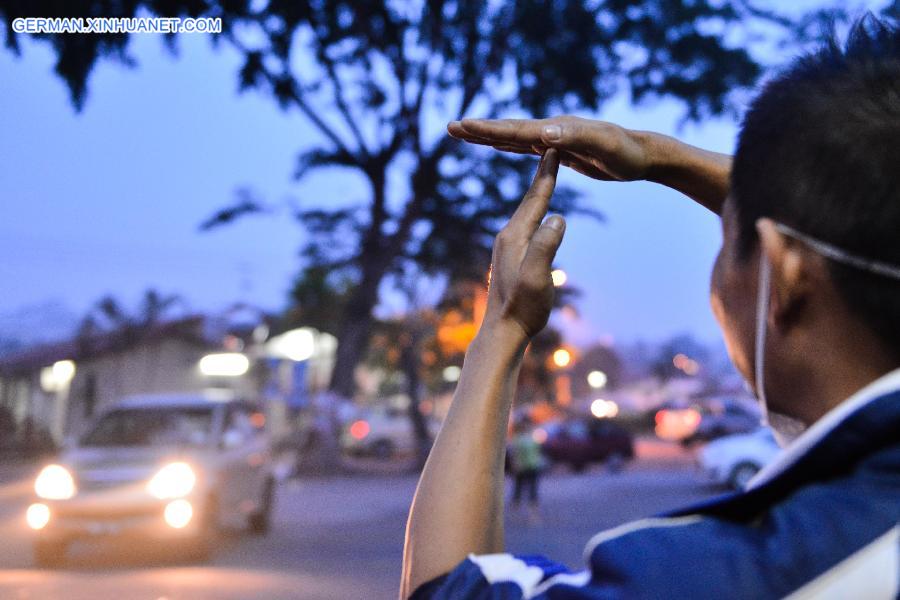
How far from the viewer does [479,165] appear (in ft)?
65.9

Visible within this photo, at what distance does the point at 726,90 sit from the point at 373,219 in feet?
27.0

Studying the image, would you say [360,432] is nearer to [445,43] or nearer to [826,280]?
[445,43]

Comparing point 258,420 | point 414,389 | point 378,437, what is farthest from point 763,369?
point 378,437

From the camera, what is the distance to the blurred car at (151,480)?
8797mm

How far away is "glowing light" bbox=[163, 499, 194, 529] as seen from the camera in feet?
29.6

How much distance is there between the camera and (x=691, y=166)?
4.60 ft

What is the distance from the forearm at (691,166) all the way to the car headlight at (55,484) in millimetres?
8749

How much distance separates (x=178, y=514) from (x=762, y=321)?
888 cm

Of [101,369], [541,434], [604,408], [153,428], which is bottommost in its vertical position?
[153,428]

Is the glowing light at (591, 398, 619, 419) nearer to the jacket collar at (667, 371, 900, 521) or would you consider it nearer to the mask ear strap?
the mask ear strap

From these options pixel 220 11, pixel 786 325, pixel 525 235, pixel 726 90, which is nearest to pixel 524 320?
pixel 525 235

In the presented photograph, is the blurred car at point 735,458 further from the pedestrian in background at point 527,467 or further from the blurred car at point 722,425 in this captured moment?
the blurred car at point 722,425

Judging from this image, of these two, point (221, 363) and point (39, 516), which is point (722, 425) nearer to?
point (221, 363)

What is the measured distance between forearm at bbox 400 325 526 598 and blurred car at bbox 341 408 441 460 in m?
28.1
